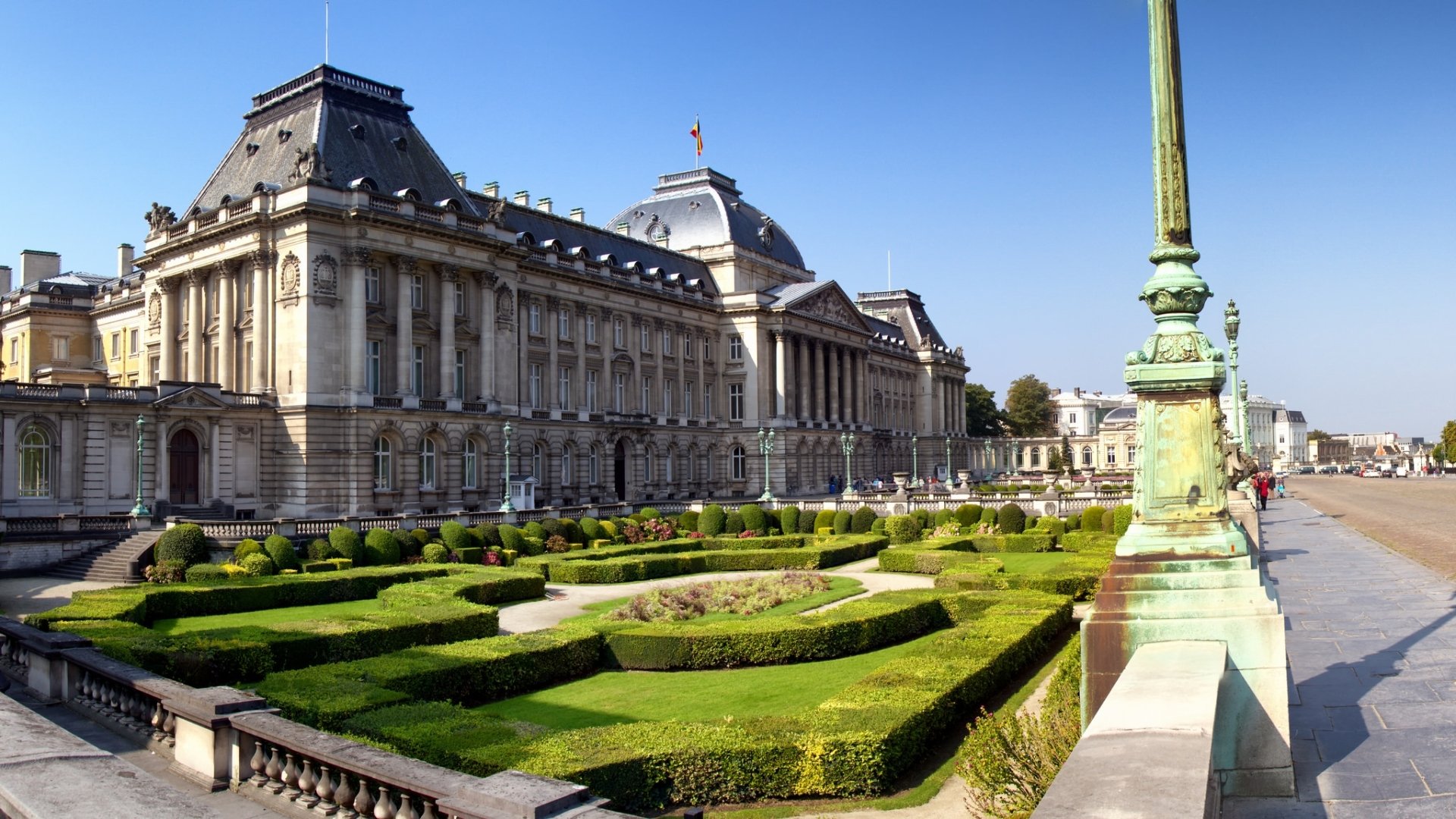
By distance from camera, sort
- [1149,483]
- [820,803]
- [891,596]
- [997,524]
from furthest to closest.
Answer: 1. [997,524]
2. [891,596]
3. [820,803]
4. [1149,483]

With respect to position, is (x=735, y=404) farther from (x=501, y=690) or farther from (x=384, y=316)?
(x=501, y=690)

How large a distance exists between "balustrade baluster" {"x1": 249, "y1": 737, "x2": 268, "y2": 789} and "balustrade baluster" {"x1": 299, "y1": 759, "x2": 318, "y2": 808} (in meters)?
0.65

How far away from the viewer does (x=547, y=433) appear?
5959cm

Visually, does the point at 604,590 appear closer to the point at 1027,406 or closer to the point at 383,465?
the point at 383,465

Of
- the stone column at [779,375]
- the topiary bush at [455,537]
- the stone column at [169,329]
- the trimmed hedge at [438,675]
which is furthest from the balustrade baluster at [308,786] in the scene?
the stone column at [779,375]

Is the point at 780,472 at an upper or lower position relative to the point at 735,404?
lower

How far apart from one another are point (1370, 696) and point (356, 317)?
42.1 m

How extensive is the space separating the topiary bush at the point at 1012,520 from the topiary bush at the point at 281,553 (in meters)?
26.0

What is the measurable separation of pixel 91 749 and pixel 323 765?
58.8 inches

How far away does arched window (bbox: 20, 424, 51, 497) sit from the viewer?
39000mm

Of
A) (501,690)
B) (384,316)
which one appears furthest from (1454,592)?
(384,316)

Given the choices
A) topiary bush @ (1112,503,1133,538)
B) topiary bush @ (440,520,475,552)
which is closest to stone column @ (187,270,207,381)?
topiary bush @ (440,520,475,552)

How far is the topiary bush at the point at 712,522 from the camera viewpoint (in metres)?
47.5

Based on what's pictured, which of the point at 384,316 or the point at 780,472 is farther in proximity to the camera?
the point at 780,472
